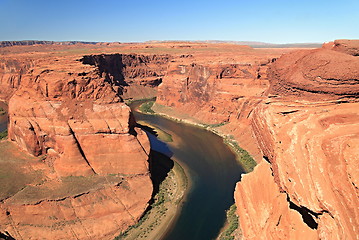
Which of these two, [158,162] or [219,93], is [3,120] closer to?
[158,162]

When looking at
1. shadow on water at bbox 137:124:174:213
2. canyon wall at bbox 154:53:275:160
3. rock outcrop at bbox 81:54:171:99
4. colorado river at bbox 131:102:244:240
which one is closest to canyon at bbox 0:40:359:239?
canyon wall at bbox 154:53:275:160

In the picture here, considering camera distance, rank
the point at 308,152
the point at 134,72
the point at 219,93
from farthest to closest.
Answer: the point at 134,72 → the point at 219,93 → the point at 308,152

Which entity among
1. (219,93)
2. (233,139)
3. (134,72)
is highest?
(134,72)

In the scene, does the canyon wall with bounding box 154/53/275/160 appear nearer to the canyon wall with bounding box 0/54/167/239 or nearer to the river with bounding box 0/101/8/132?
the canyon wall with bounding box 0/54/167/239

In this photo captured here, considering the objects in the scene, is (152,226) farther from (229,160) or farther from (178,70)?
(178,70)

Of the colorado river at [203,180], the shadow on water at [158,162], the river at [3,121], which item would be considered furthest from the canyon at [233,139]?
the river at [3,121]

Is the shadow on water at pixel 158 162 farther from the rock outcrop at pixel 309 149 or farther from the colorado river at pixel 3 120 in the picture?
the colorado river at pixel 3 120

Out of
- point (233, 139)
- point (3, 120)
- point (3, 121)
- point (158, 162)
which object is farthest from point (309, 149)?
point (3, 120)

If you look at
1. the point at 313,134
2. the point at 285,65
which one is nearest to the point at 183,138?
the point at 285,65
